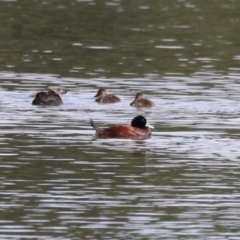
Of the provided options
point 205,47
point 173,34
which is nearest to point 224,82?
point 205,47

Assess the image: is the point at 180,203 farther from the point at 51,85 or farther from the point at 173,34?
the point at 173,34

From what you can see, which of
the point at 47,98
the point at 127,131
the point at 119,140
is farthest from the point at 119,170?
the point at 47,98

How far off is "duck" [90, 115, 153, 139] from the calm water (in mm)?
147

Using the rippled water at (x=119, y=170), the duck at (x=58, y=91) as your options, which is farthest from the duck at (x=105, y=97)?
the duck at (x=58, y=91)

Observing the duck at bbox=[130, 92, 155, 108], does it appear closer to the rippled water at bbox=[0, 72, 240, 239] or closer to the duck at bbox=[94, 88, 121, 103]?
the rippled water at bbox=[0, 72, 240, 239]

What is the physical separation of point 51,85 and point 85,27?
1180cm

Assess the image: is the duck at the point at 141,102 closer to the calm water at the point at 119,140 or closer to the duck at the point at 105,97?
the calm water at the point at 119,140

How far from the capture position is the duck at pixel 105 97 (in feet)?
75.0

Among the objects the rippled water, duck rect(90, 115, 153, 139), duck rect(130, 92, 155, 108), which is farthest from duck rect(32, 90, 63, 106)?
duck rect(90, 115, 153, 139)

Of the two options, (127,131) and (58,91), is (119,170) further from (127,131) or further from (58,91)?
(58,91)

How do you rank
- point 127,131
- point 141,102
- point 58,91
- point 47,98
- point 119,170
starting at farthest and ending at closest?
1. point 58,91
2. point 47,98
3. point 141,102
4. point 127,131
5. point 119,170

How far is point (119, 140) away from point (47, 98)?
400 cm

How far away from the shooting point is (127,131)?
19.1m

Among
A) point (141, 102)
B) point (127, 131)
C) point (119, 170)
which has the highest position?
point (119, 170)
